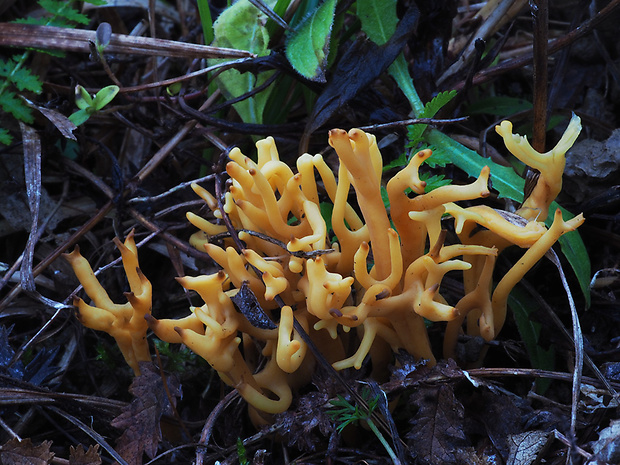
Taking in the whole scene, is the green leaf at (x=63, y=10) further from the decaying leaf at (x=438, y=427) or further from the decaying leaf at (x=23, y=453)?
the decaying leaf at (x=438, y=427)

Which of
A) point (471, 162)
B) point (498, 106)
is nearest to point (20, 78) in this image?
point (471, 162)

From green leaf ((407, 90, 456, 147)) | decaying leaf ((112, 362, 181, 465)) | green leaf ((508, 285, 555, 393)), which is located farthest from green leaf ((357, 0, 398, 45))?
decaying leaf ((112, 362, 181, 465))

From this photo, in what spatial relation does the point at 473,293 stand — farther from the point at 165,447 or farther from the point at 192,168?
the point at 192,168

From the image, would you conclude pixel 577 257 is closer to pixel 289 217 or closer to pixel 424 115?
pixel 424 115

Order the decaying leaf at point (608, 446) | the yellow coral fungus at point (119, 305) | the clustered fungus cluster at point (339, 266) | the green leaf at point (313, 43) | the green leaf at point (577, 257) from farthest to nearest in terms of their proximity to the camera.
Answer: the green leaf at point (313, 43), the green leaf at point (577, 257), the yellow coral fungus at point (119, 305), the clustered fungus cluster at point (339, 266), the decaying leaf at point (608, 446)

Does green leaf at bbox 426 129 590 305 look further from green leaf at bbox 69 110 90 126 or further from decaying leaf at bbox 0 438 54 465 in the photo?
decaying leaf at bbox 0 438 54 465

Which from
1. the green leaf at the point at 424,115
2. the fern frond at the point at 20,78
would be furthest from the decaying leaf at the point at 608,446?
the fern frond at the point at 20,78
